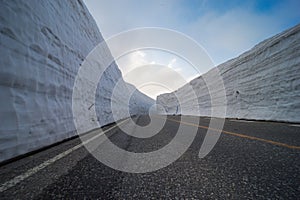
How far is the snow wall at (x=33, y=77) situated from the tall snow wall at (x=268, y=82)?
766 cm

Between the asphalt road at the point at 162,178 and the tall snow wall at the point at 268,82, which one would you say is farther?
the tall snow wall at the point at 268,82

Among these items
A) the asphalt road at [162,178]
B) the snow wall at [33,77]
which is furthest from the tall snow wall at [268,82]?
the snow wall at [33,77]

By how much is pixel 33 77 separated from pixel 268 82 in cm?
961

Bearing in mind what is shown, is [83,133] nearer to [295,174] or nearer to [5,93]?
[5,93]

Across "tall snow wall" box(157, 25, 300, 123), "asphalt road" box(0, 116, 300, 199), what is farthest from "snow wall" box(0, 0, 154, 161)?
"tall snow wall" box(157, 25, 300, 123)

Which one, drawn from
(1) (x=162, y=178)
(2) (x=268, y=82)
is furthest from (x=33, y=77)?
(2) (x=268, y=82)

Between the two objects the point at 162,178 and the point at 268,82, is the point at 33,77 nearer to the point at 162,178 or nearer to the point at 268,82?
the point at 162,178

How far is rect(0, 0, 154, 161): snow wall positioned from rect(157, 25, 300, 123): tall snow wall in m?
7.66

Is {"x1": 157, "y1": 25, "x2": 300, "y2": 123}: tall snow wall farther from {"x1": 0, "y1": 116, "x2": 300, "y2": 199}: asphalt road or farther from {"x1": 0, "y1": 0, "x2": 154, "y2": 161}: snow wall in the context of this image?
{"x1": 0, "y1": 0, "x2": 154, "y2": 161}: snow wall

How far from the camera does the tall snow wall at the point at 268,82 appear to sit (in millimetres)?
5637

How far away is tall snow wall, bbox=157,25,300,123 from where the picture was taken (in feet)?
18.5

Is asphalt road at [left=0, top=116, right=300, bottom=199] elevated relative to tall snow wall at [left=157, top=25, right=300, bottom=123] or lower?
lower

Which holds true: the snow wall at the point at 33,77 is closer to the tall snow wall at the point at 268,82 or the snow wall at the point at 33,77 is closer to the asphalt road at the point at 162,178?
the asphalt road at the point at 162,178

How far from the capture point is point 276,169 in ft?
4.04
